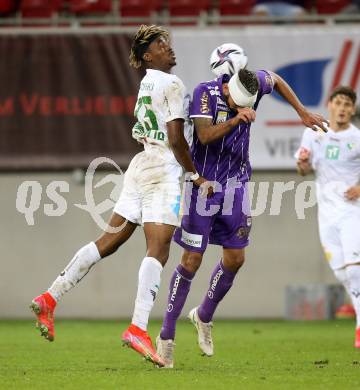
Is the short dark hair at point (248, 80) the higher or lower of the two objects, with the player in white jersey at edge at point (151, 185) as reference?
higher

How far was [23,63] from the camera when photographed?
48.8ft

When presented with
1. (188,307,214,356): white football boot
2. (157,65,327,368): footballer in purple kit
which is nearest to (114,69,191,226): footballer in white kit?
(157,65,327,368): footballer in purple kit

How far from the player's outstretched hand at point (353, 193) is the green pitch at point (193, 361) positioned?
138 cm

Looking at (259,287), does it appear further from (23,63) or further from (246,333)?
(23,63)

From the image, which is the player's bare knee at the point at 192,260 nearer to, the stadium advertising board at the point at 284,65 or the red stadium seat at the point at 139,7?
the stadium advertising board at the point at 284,65

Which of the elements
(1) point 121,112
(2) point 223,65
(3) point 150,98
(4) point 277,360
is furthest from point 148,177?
(1) point 121,112

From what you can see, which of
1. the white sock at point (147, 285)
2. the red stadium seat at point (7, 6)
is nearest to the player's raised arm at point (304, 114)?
the white sock at point (147, 285)

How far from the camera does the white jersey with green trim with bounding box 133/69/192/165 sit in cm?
757

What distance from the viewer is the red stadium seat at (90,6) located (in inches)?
611

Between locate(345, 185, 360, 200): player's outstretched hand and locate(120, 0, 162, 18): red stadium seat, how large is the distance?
6.37 m

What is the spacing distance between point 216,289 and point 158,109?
5.61 feet

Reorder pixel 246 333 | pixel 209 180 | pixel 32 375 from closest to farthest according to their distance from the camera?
pixel 32 375 < pixel 209 180 < pixel 246 333

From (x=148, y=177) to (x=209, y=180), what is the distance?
0.67m

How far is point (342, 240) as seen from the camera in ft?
32.9
